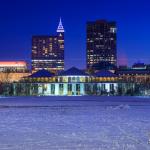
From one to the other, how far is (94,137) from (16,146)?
5.33 meters

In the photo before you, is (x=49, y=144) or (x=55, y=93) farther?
(x=55, y=93)

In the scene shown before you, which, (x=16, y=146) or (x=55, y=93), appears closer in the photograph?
(x=16, y=146)

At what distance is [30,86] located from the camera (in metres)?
191

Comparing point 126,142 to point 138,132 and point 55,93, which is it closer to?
point 138,132

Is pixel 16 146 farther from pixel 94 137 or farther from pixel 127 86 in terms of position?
pixel 127 86

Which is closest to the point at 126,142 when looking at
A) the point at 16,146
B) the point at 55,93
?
the point at 16,146

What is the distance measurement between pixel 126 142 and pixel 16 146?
17.5 ft

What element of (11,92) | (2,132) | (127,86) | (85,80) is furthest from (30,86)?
(2,132)

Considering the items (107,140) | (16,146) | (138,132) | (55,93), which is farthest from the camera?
(55,93)

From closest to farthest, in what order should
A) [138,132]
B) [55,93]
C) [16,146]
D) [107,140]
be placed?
[16,146] → [107,140] → [138,132] → [55,93]

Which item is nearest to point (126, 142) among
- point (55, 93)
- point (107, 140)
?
point (107, 140)

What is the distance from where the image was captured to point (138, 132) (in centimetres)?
3186

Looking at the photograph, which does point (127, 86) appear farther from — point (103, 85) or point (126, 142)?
point (126, 142)

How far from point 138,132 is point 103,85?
522 feet
